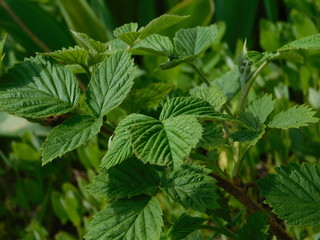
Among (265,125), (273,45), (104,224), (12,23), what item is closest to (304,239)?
(265,125)

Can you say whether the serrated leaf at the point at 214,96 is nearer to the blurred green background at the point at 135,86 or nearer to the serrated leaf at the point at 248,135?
the serrated leaf at the point at 248,135

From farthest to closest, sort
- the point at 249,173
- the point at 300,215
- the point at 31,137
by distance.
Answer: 1. the point at 31,137
2. the point at 249,173
3. the point at 300,215

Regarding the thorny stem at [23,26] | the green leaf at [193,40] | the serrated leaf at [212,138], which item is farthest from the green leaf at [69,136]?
the thorny stem at [23,26]

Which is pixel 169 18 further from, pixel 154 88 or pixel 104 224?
pixel 104 224

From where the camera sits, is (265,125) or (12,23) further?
(12,23)

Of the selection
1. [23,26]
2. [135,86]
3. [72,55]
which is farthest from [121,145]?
[23,26]

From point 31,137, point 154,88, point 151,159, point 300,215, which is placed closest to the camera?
point 151,159
